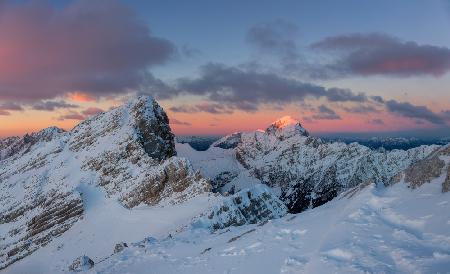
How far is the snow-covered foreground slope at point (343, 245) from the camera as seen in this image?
18656mm

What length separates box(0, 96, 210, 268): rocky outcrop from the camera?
284 feet

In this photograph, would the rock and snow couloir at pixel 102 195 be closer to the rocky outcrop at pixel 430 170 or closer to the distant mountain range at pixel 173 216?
the distant mountain range at pixel 173 216

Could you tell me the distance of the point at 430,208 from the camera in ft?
74.2

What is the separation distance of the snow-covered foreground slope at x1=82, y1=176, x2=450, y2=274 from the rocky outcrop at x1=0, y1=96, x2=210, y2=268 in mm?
49314

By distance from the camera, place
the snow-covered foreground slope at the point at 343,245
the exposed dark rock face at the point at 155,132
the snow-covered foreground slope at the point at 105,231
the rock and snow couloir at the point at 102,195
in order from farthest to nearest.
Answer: the exposed dark rock face at the point at 155,132 < the rock and snow couloir at the point at 102,195 < the snow-covered foreground slope at the point at 105,231 < the snow-covered foreground slope at the point at 343,245

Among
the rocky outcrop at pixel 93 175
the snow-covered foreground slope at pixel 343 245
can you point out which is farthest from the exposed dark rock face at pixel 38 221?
the snow-covered foreground slope at pixel 343 245

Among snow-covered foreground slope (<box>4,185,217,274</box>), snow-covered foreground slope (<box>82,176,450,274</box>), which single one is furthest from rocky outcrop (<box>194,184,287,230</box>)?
snow-covered foreground slope (<box>82,176,450,274</box>)

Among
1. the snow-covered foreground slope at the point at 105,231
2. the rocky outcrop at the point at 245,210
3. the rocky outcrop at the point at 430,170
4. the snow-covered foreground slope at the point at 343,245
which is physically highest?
the rocky outcrop at the point at 430,170

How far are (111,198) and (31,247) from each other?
682 inches

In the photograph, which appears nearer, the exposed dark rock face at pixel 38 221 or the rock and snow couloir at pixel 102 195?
the rock and snow couloir at pixel 102 195

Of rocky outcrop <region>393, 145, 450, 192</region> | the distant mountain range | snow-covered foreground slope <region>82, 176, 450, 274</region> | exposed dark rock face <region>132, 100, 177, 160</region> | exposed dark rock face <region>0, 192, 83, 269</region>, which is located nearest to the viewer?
snow-covered foreground slope <region>82, 176, 450, 274</region>

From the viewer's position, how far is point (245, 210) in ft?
206

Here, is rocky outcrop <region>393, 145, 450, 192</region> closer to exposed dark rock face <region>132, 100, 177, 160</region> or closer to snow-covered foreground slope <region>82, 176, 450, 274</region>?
snow-covered foreground slope <region>82, 176, 450, 274</region>

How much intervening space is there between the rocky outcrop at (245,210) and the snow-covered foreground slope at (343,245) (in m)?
21.3
